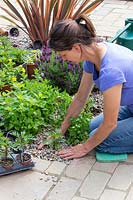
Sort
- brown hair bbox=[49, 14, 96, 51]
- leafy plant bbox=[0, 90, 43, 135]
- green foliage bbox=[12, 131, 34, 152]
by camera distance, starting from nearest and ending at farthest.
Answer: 1. brown hair bbox=[49, 14, 96, 51]
2. green foliage bbox=[12, 131, 34, 152]
3. leafy plant bbox=[0, 90, 43, 135]

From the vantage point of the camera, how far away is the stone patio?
3.16 metres

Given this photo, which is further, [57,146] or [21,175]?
[57,146]

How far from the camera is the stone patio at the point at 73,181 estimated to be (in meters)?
3.16

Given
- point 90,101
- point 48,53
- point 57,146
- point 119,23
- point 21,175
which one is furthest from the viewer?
point 119,23

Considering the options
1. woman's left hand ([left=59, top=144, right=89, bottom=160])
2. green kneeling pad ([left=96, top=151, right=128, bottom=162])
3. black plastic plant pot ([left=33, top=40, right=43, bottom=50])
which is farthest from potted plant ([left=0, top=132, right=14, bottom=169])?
black plastic plant pot ([left=33, top=40, right=43, bottom=50])

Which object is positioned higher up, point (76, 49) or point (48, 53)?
point (76, 49)

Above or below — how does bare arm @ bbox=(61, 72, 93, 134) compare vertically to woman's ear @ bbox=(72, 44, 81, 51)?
below

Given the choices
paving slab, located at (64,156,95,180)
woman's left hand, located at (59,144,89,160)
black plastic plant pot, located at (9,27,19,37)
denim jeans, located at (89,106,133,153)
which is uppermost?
black plastic plant pot, located at (9,27,19,37)

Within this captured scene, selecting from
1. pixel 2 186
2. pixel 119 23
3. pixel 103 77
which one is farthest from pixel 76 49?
pixel 119 23

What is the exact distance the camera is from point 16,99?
146 inches

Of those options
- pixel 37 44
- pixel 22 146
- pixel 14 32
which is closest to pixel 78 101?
pixel 22 146

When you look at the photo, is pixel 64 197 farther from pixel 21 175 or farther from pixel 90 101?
pixel 90 101

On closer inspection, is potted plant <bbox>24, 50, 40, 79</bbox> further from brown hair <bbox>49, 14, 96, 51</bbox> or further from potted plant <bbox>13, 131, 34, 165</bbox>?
brown hair <bbox>49, 14, 96, 51</bbox>

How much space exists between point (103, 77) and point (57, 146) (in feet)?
2.53
